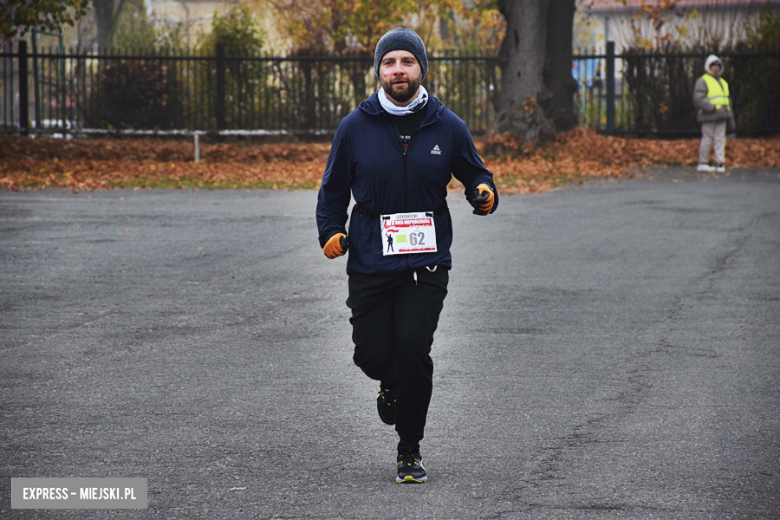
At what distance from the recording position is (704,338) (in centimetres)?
631

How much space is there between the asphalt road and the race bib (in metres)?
0.96

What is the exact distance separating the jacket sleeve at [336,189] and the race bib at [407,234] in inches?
7.5

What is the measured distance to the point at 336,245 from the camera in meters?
3.95

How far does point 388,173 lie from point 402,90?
350 millimetres

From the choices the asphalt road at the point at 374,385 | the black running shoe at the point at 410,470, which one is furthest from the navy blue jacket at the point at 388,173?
the asphalt road at the point at 374,385

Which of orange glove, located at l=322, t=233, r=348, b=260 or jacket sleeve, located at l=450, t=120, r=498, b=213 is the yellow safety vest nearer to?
jacket sleeve, located at l=450, t=120, r=498, b=213

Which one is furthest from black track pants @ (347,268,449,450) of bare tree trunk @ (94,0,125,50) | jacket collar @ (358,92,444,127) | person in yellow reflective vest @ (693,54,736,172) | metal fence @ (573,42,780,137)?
bare tree trunk @ (94,0,125,50)

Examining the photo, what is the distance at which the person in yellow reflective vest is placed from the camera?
1778 cm

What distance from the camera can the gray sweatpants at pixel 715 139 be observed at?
1794 cm

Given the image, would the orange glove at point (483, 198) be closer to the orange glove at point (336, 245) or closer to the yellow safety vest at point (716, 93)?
A: the orange glove at point (336, 245)

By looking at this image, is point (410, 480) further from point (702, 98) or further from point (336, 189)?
point (702, 98)

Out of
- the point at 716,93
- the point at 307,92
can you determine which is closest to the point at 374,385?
the point at 716,93

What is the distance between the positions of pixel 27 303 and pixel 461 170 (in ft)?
14.6

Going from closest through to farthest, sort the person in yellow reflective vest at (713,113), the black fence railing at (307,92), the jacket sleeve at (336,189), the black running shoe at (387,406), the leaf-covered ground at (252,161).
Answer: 1. the jacket sleeve at (336,189)
2. the black running shoe at (387,406)
3. the leaf-covered ground at (252,161)
4. the person in yellow reflective vest at (713,113)
5. the black fence railing at (307,92)
